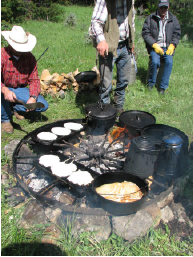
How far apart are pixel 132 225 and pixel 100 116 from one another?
180cm

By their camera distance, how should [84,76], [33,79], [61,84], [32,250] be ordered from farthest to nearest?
[61,84], [84,76], [33,79], [32,250]

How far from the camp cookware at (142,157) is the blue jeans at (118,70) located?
1.71 metres

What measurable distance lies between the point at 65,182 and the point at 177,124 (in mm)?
3202

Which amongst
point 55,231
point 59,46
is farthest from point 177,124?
point 59,46

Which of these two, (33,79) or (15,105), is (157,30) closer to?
(33,79)

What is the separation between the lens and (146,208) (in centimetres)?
283

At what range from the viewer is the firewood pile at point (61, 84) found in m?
5.84

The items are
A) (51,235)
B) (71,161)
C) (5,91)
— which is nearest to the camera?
(51,235)

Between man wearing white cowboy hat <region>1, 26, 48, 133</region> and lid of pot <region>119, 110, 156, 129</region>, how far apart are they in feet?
5.76

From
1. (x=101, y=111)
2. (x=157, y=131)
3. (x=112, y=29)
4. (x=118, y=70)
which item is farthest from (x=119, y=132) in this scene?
(x=112, y=29)

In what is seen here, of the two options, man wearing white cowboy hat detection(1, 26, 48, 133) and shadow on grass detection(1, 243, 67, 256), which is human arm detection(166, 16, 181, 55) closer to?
man wearing white cowboy hat detection(1, 26, 48, 133)

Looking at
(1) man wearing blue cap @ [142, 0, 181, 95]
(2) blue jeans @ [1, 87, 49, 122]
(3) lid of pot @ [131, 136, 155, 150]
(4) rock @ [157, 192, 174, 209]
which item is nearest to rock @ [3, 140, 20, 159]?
(2) blue jeans @ [1, 87, 49, 122]

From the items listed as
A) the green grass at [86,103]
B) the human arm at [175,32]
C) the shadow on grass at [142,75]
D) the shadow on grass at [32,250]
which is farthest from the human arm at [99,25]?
the shadow on grass at [142,75]

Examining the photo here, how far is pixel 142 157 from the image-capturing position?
3.07 meters
